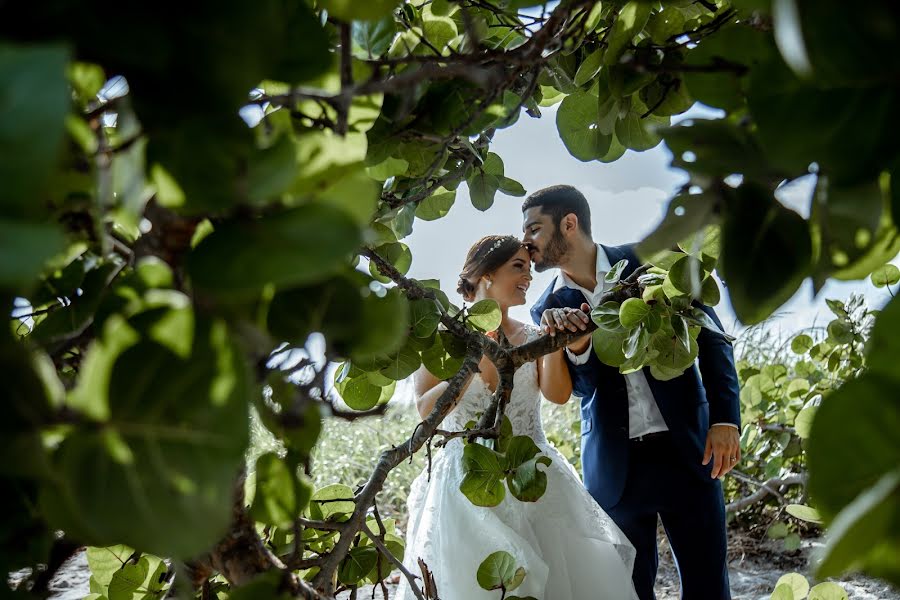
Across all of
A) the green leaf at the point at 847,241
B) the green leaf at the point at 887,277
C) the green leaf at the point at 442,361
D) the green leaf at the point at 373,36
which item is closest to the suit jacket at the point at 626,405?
the green leaf at the point at 887,277

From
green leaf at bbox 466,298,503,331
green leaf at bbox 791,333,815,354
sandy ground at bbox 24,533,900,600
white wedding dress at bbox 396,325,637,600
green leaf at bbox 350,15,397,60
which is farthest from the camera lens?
sandy ground at bbox 24,533,900,600

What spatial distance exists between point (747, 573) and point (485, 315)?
284cm

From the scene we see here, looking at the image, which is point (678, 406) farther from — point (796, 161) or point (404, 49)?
point (796, 161)

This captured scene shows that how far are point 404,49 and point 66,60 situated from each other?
39 centimetres

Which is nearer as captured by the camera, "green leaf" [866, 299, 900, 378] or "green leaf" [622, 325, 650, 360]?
"green leaf" [866, 299, 900, 378]

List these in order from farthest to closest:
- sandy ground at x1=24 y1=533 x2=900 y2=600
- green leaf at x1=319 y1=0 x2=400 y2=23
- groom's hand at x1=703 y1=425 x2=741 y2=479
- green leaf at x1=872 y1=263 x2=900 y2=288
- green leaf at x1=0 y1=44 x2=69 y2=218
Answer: sandy ground at x1=24 y1=533 x2=900 y2=600
groom's hand at x1=703 y1=425 x2=741 y2=479
green leaf at x1=872 y1=263 x2=900 y2=288
green leaf at x1=319 y1=0 x2=400 y2=23
green leaf at x1=0 y1=44 x2=69 y2=218

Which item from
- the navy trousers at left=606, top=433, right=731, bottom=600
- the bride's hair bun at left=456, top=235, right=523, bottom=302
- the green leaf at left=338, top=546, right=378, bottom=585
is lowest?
the navy trousers at left=606, top=433, right=731, bottom=600

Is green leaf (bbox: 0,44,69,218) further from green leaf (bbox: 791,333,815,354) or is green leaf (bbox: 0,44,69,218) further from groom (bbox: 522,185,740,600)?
green leaf (bbox: 791,333,815,354)

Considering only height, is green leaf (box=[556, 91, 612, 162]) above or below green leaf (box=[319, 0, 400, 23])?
above

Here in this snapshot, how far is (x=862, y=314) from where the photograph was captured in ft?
6.76

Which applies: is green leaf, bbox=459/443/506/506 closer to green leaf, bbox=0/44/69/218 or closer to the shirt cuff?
green leaf, bbox=0/44/69/218

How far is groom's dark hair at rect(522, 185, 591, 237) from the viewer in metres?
2.73

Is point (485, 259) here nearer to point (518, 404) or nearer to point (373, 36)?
point (518, 404)

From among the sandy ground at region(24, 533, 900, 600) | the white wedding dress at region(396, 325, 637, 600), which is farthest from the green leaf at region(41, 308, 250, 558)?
the sandy ground at region(24, 533, 900, 600)
